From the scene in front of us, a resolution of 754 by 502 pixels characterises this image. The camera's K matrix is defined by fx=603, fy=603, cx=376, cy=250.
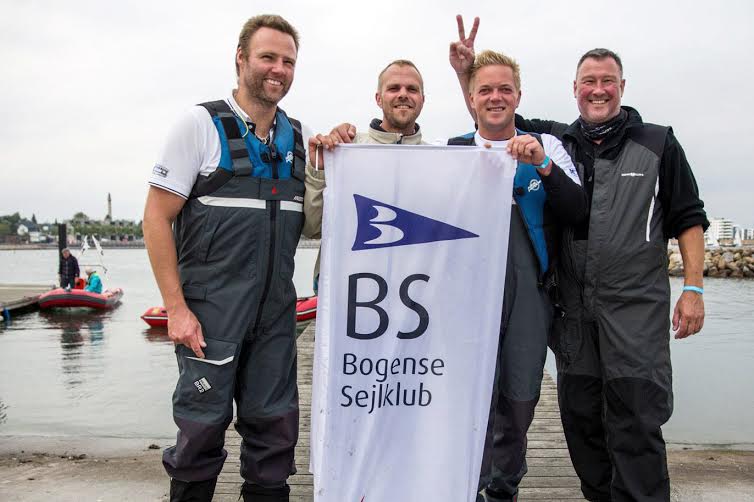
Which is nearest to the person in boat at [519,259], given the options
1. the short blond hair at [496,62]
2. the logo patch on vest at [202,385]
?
the short blond hair at [496,62]

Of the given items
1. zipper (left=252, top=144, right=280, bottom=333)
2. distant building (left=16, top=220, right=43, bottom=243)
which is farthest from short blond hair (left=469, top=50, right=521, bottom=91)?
distant building (left=16, top=220, right=43, bottom=243)

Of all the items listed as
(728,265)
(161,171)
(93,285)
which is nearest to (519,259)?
(161,171)

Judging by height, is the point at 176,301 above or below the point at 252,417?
above

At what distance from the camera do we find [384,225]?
2.80m

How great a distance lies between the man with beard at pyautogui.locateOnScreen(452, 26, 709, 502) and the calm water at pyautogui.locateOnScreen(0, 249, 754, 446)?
4.65 m

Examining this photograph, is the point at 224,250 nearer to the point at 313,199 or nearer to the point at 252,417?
the point at 313,199

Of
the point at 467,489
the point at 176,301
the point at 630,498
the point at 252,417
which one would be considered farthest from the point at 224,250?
the point at 630,498

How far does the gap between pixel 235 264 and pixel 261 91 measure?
82 centimetres

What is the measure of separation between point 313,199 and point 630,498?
2092mm

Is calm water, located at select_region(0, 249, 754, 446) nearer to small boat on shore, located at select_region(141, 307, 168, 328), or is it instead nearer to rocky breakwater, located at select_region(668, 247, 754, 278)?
small boat on shore, located at select_region(141, 307, 168, 328)

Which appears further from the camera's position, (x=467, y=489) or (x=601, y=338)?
(x=601, y=338)

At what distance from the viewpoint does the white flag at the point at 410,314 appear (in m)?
2.79

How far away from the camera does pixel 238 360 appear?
9.28ft

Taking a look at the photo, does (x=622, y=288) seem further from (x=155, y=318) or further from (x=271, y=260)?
(x=155, y=318)
